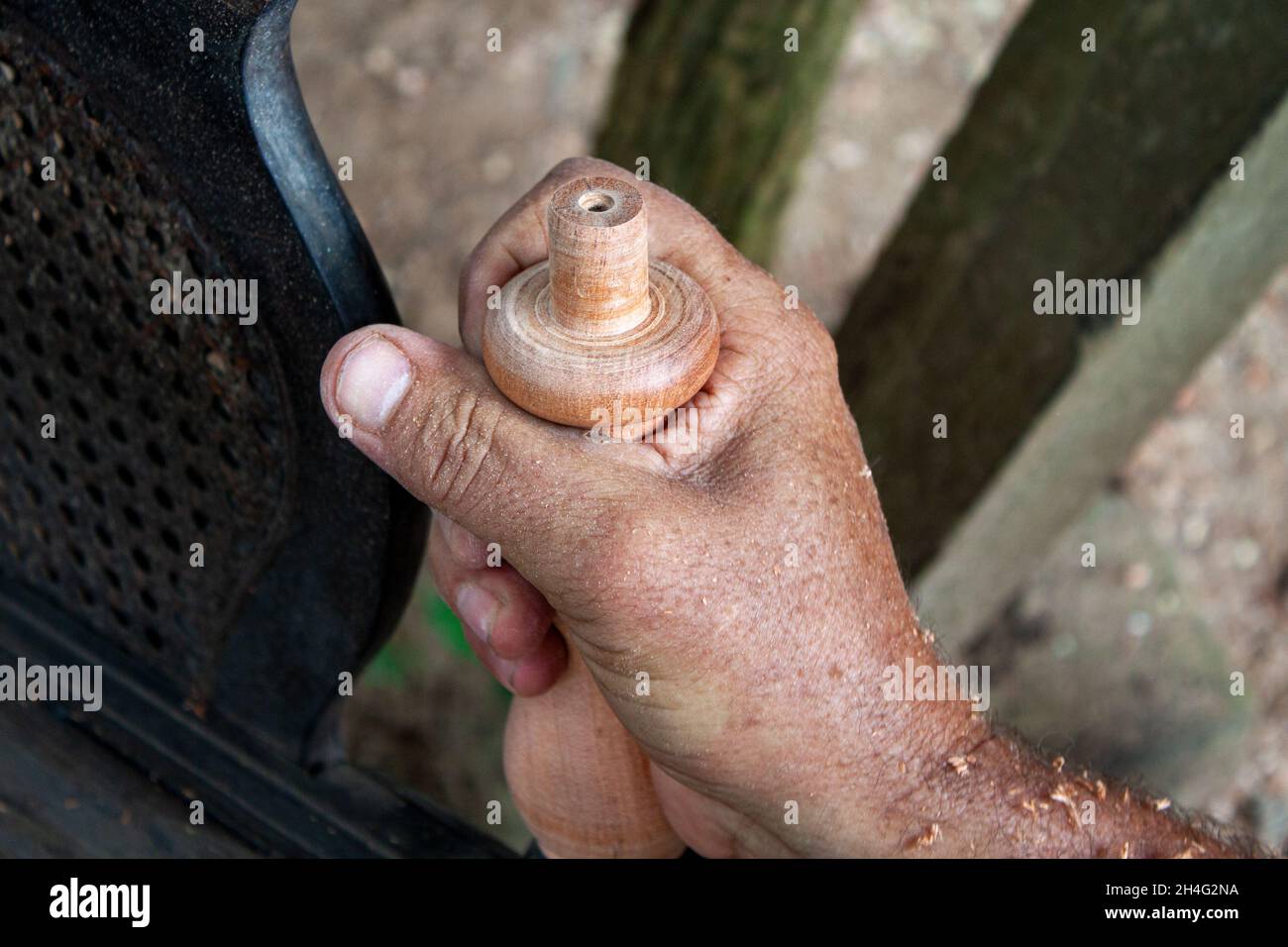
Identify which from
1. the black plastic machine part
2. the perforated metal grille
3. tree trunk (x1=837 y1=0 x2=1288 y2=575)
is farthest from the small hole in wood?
tree trunk (x1=837 y1=0 x2=1288 y2=575)

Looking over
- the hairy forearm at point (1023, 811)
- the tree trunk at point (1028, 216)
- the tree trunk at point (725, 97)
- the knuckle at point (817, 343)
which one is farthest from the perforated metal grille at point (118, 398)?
the tree trunk at point (725, 97)

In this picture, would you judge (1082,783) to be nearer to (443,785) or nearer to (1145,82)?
(1145,82)

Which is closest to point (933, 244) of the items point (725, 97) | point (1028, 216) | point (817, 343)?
point (1028, 216)

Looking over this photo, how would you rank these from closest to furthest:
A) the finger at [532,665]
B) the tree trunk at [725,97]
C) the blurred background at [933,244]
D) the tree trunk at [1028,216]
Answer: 1. the finger at [532,665]
2. the tree trunk at [1028,216]
3. the blurred background at [933,244]
4. the tree trunk at [725,97]

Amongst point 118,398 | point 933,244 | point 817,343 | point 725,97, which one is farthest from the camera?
point 725,97

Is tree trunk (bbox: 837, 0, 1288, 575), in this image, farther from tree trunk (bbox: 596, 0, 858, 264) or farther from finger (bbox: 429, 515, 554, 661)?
finger (bbox: 429, 515, 554, 661)

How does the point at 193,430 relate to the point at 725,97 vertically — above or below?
below

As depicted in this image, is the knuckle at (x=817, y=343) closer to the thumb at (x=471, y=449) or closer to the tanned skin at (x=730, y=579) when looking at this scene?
the tanned skin at (x=730, y=579)

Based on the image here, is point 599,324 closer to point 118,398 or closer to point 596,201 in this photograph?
point 596,201
